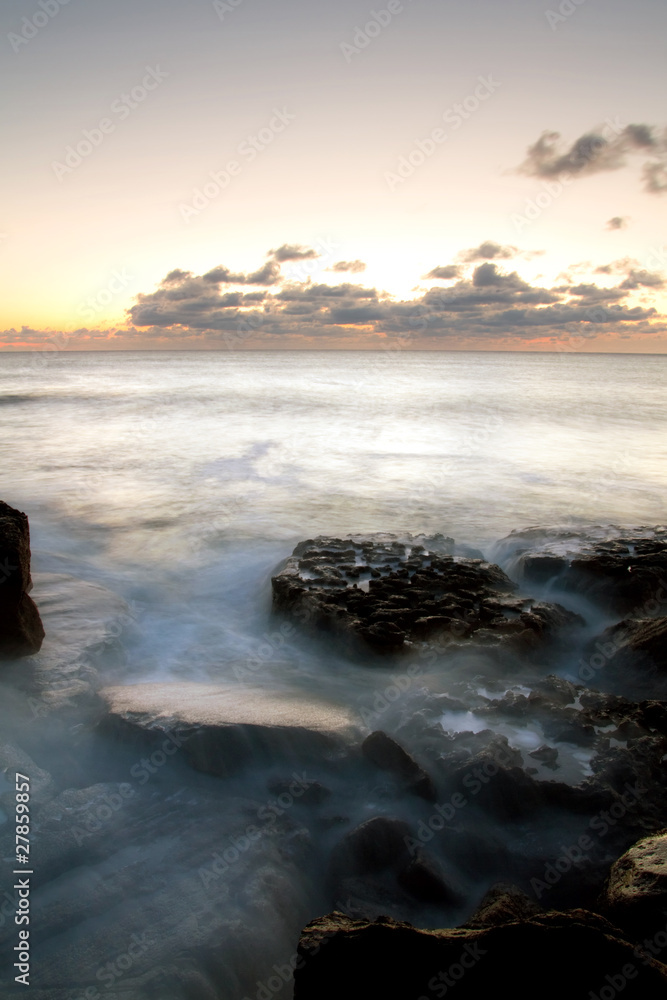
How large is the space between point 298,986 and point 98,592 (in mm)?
5983

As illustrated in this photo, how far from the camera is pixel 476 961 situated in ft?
7.70

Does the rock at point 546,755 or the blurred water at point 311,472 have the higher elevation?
the blurred water at point 311,472

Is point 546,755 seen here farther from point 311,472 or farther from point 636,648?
point 311,472

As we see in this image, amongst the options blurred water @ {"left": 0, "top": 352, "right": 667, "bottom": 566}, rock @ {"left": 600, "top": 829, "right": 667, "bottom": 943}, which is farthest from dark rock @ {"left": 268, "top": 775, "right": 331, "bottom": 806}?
blurred water @ {"left": 0, "top": 352, "right": 667, "bottom": 566}

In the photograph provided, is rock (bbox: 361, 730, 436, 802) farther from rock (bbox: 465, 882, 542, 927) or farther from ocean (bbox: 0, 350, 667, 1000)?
rock (bbox: 465, 882, 542, 927)

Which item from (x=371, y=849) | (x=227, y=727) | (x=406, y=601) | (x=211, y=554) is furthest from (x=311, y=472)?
(x=371, y=849)

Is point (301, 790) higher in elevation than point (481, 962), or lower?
lower

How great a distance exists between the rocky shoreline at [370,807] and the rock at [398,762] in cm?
1

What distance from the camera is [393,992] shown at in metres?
2.38

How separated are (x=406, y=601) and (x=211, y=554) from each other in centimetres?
393

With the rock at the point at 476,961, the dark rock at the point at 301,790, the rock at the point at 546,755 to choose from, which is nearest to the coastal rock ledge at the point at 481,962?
the rock at the point at 476,961

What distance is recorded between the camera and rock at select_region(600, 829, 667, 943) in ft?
9.16

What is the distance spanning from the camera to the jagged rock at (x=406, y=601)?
6.26 meters

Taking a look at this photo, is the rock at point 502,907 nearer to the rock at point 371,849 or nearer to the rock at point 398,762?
the rock at point 371,849
